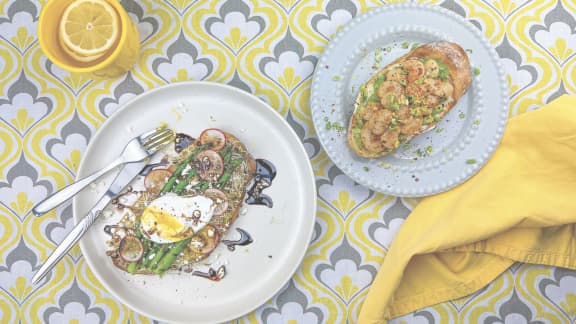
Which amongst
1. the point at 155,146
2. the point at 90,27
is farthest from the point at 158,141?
the point at 90,27

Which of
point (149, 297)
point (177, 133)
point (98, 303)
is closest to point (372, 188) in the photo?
point (177, 133)

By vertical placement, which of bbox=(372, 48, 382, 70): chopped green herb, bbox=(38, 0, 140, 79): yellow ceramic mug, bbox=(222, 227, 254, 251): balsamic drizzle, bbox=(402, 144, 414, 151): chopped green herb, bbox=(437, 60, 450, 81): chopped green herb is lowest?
bbox=(222, 227, 254, 251): balsamic drizzle

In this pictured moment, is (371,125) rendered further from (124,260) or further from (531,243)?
(124,260)

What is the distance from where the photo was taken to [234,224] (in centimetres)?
170

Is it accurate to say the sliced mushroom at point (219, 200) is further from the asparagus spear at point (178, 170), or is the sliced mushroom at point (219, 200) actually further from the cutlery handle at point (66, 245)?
the cutlery handle at point (66, 245)

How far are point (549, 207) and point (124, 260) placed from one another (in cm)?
135

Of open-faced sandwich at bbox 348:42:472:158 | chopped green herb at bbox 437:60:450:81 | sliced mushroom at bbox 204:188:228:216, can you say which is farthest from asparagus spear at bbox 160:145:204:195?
chopped green herb at bbox 437:60:450:81

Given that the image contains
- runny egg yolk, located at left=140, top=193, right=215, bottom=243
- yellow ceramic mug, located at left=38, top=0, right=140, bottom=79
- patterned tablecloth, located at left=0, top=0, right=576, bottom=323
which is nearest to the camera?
yellow ceramic mug, located at left=38, top=0, right=140, bottom=79

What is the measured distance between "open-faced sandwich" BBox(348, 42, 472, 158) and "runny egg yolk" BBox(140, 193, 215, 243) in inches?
20.7

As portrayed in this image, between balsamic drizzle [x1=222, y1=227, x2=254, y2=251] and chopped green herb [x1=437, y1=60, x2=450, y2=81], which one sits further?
balsamic drizzle [x1=222, y1=227, x2=254, y2=251]

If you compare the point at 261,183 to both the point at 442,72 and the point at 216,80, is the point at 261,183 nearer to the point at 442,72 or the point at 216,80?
the point at 216,80

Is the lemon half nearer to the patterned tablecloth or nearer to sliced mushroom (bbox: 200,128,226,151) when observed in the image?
the patterned tablecloth

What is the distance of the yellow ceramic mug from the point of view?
5.01 ft

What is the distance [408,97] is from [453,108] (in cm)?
22
